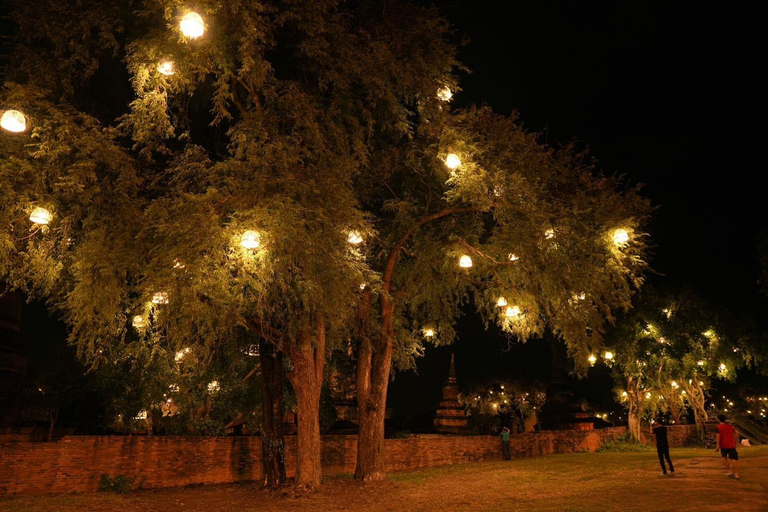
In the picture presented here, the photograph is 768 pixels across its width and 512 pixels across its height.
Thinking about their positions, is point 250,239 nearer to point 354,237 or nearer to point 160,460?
point 354,237

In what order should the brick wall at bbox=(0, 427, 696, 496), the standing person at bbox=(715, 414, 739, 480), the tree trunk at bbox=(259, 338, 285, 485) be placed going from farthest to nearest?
1. the tree trunk at bbox=(259, 338, 285, 485)
2. the standing person at bbox=(715, 414, 739, 480)
3. the brick wall at bbox=(0, 427, 696, 496)

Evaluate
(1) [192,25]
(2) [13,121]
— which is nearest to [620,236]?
(1) [192,25]

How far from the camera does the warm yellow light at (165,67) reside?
35.5 feet

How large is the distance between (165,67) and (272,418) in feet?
26.8

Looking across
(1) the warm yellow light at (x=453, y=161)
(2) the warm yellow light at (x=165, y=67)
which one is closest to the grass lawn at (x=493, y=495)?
(1) the warm yellow light at (x=453, y=161)

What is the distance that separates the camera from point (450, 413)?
1388 inches

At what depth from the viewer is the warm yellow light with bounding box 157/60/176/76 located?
35.5 ft

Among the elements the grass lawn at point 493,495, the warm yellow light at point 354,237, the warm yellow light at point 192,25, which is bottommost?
the grass lawn at point 493,495

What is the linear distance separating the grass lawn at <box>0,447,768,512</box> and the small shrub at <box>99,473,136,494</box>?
285 mm

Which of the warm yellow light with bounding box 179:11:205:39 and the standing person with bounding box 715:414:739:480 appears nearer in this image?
the warm yellow light with bounding box 179:11:205:39

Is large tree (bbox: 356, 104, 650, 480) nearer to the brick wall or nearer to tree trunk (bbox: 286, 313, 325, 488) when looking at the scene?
tree trunk (bbox: 286, 313, 325, 488)

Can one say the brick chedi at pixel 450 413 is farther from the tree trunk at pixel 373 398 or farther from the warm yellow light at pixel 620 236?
the warm yellow light at pixel 620 236

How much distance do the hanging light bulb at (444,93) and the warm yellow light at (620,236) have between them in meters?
5.22

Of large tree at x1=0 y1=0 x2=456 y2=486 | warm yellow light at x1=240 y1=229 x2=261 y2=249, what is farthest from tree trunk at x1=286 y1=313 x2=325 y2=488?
warm yellow light at x1=240 y1=229 x2=261 y2=249
